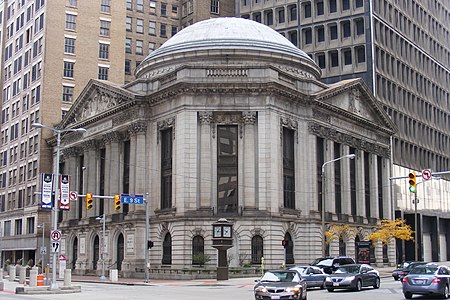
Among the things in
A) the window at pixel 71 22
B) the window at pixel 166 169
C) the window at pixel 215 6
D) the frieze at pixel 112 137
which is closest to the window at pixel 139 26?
the window at pixel 215 6

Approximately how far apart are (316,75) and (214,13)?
4566cm

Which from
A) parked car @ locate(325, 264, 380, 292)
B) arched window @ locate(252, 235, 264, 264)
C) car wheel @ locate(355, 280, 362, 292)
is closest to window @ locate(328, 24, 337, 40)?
arched window @ locate(252, 235, 264, 264)

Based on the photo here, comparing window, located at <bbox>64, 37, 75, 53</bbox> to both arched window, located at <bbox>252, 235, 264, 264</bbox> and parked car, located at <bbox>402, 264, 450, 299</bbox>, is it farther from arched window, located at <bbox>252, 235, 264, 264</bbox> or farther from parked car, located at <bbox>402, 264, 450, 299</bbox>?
parked car, located at <bbox>402, 264, 450, 299</bbox>

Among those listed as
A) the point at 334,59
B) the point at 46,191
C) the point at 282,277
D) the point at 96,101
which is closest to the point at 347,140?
the point at 334,59

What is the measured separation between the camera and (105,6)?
9706 cm

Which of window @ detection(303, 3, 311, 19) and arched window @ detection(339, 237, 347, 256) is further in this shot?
window @ detection(303, 3, 311, 19)

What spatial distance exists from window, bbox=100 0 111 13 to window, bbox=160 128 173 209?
36.6m

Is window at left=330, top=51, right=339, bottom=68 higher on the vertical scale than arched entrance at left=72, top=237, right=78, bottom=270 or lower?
higher

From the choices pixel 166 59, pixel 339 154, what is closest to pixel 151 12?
pixel 166 59

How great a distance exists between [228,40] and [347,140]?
18.6 m

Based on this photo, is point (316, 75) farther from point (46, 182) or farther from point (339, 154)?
point (46, 182)

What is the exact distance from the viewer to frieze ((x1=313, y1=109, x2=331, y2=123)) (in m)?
70.0

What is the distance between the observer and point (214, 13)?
4599 inches

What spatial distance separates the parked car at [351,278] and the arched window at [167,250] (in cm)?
2754
